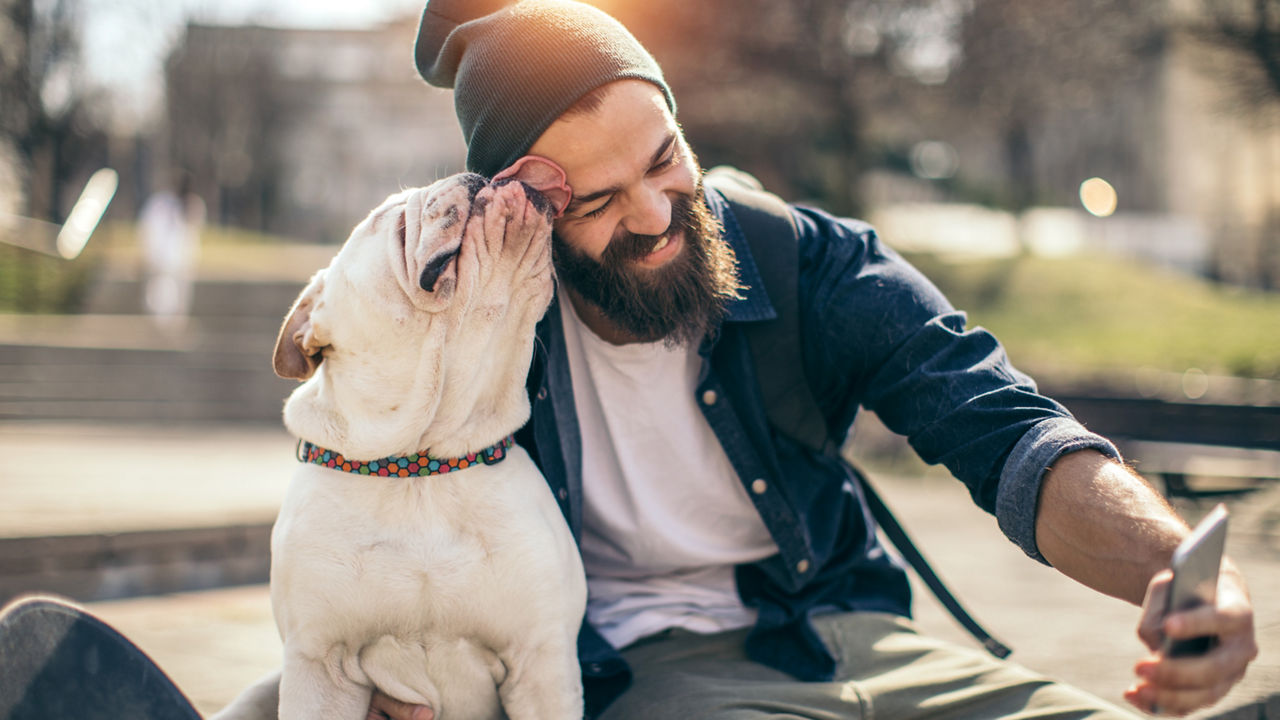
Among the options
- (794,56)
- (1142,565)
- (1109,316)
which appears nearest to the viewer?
(1142,565)

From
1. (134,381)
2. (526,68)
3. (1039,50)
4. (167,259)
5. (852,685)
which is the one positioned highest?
(526,68)

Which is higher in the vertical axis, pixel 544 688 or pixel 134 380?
pixel 544 688

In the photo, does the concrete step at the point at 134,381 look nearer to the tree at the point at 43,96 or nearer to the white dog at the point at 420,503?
the tree at the point at 43,96

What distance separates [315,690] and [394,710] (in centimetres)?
18

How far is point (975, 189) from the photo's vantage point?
23.8 metres

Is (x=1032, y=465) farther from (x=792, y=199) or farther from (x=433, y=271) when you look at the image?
(x=792, y=199)

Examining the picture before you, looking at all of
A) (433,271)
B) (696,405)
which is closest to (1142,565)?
(696,405)

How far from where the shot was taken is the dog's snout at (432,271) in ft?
5.98

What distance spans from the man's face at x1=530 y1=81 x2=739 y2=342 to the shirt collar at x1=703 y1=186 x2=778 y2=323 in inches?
1.8

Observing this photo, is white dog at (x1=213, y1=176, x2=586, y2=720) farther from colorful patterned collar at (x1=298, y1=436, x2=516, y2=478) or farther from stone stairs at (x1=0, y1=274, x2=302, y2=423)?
stone stairs at (x1=0, y1=274, x2=302, y2=423)

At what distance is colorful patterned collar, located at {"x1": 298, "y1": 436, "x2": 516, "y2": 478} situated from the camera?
6.21 feet

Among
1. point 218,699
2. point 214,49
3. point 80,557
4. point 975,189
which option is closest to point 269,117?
point 214,49

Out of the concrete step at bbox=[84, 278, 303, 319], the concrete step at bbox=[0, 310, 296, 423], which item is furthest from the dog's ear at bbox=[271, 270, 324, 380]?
the concrete step at bbox=[84, 278, 303, 319]

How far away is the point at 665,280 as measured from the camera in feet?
7.10
